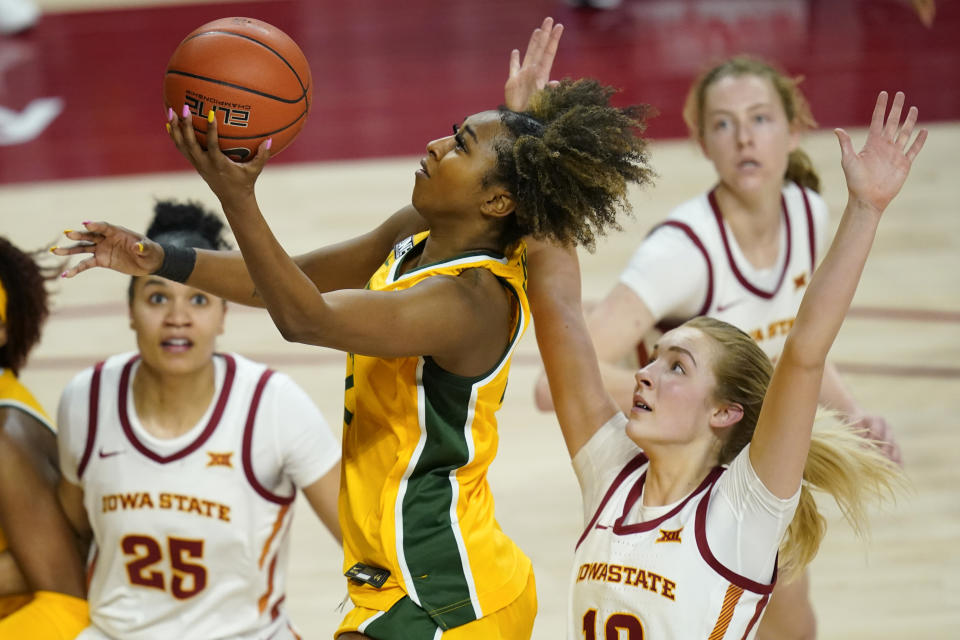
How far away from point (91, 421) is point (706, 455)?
1.53 m

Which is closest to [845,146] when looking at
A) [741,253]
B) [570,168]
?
[570,168]

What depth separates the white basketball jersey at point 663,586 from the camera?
2482mm

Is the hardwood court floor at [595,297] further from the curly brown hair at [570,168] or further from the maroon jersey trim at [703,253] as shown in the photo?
the curly brown hair at [570,168]

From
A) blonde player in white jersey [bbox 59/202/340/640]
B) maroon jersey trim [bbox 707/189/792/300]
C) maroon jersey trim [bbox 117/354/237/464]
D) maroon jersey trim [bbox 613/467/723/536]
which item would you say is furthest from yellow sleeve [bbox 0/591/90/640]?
maroon jersey trim [bbox 707/189/792/300]

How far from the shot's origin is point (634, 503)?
8.75 ft

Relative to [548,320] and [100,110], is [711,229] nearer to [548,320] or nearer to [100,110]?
[548,320]

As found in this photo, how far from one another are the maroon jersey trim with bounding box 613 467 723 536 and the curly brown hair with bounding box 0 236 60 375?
163 cm

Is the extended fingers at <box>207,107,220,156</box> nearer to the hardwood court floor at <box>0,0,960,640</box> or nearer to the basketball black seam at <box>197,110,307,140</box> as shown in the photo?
the basketball black seam at <box>197,110,307,140</box>

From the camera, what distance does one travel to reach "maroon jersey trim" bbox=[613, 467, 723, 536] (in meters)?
2.58

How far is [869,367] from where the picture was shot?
5641mm

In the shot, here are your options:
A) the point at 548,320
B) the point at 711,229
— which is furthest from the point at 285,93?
the point at 711,229

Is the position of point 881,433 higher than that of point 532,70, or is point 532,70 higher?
point 532,70

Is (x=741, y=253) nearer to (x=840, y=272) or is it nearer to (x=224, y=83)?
(x=840, y=272)

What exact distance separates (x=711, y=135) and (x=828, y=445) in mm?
1370
